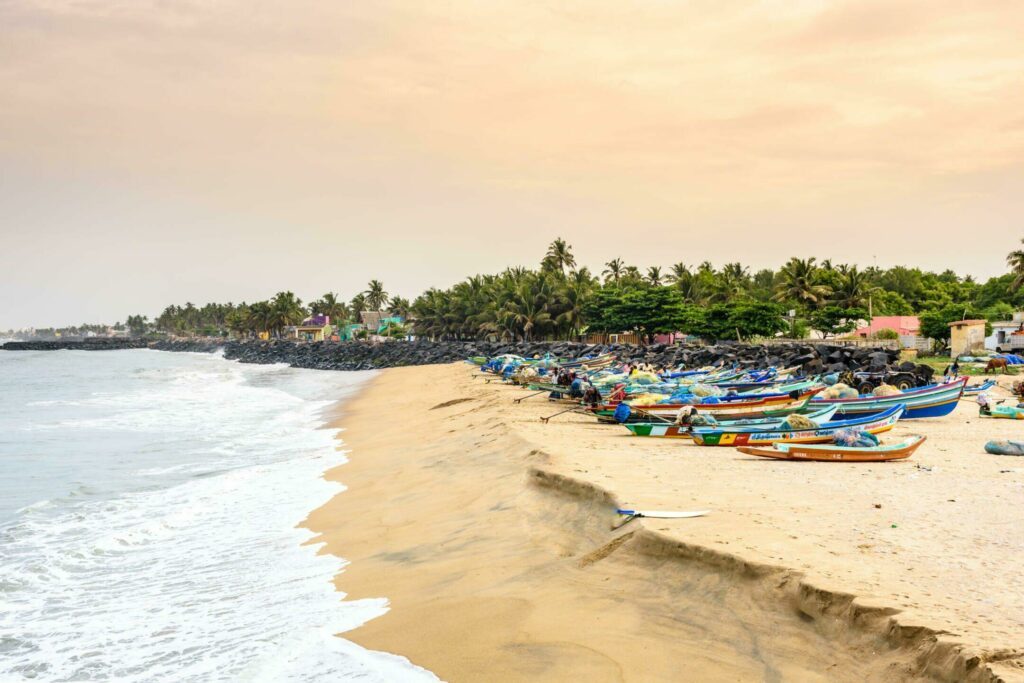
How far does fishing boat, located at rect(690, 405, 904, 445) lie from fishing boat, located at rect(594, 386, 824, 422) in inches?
104

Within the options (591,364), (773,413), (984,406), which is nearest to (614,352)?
(591,364)


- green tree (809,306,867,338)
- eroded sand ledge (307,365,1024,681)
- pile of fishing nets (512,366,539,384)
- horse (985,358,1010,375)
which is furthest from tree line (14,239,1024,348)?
eroded sand ledge (307,365,1024,681)

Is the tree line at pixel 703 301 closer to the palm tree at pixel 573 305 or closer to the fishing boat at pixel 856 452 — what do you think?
the palm tree at pixel 573 305

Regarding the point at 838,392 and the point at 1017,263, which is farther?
the point at 1017,263

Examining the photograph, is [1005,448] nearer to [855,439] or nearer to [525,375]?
[855,439]

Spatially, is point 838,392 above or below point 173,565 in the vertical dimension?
above

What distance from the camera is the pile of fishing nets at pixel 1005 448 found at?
48.3 feet

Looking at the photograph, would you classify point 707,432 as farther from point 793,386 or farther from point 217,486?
point 217,486

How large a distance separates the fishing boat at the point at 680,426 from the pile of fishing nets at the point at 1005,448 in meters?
3.34

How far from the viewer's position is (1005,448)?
14836mm

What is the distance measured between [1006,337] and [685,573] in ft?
186

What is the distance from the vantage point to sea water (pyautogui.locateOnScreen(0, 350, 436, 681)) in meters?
7.84

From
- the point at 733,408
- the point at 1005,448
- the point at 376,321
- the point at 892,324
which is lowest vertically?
the point at 1005,448

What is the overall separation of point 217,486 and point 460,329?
307ft
